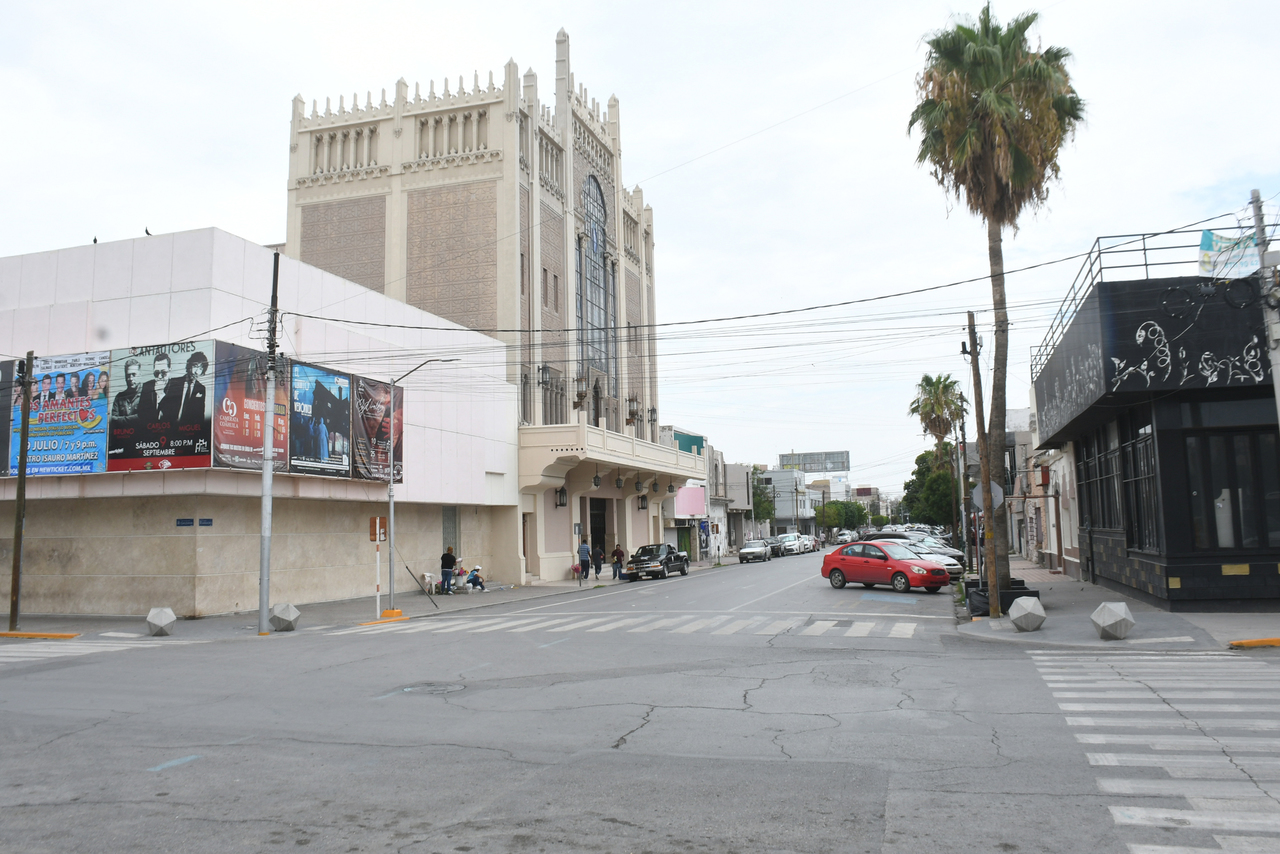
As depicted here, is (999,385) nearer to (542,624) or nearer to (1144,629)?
(1144,629)

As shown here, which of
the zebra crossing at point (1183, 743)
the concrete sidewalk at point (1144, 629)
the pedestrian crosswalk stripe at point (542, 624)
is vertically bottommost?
the pedestrian crosswalk stripe at point (542, 624)

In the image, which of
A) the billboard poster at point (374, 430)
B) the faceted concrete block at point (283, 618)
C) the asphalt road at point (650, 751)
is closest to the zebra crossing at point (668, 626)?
the faceted concrete block at point (283, 618)

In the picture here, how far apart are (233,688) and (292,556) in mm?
15244

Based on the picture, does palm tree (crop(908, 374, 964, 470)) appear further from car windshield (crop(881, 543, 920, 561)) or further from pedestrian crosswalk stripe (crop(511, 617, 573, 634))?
pedestrian crosswalk stripe (crop(511, 617, 573, 634))

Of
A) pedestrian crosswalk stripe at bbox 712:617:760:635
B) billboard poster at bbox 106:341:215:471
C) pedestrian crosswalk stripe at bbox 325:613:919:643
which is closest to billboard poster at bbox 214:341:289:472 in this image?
billboard poster at bbox 106:341:215:471

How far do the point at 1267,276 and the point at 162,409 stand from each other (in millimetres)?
23129

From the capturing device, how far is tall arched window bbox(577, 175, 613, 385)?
4769cm

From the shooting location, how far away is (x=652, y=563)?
4384 centimetres

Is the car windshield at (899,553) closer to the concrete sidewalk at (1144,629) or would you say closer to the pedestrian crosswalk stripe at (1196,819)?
the concrete sidewalk at (1144,629)

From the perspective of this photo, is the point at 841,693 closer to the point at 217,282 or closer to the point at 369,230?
the point at 217,282

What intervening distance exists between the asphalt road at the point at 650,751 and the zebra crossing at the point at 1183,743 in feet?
0.12

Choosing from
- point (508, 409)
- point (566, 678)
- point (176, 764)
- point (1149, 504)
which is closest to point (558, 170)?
point (508, 409)

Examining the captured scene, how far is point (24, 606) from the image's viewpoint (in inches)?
989

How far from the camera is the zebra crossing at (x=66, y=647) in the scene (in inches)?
650
